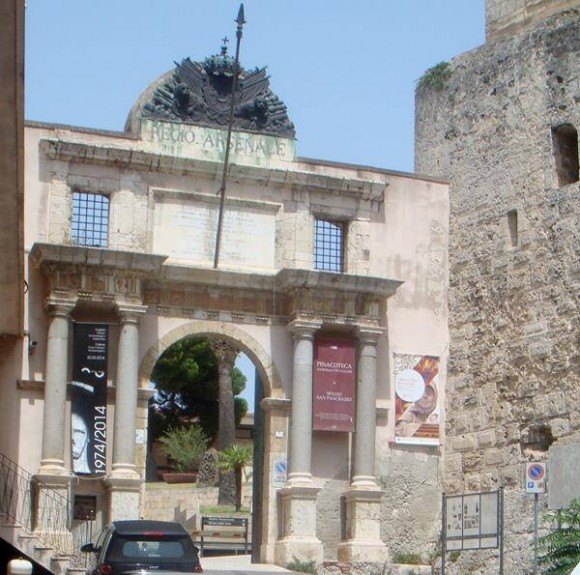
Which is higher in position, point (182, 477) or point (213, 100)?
point (213, 100)

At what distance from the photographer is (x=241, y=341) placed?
2873cm

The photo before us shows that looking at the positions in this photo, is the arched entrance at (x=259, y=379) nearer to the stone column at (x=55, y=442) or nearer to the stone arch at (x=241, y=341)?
the stone arch at (x=241, y=341)

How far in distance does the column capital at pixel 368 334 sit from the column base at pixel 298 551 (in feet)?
12.6

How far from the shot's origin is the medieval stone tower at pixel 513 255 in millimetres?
27266

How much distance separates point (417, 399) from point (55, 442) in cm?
703

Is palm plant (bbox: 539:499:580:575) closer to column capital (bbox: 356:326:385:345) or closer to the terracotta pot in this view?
column capital (bbox: 356:326:385:345)

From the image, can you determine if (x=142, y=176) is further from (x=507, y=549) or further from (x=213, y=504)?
(x=213, y=504)

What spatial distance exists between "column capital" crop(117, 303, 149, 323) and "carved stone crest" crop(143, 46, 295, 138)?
3694 millimetres

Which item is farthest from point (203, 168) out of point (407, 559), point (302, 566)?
point (407, 559)

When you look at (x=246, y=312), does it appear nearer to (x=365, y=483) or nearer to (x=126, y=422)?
(x=126, y=422)

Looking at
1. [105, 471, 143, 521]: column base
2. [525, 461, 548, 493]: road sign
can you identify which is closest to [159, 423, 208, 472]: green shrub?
[105, 471, 143, 521]: column base

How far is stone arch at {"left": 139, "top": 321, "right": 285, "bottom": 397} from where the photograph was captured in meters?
28.4

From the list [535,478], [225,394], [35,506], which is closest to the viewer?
[535,478]

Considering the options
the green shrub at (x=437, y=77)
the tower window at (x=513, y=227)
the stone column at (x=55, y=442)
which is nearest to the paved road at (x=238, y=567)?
the stone column at (x=55, y=442)
